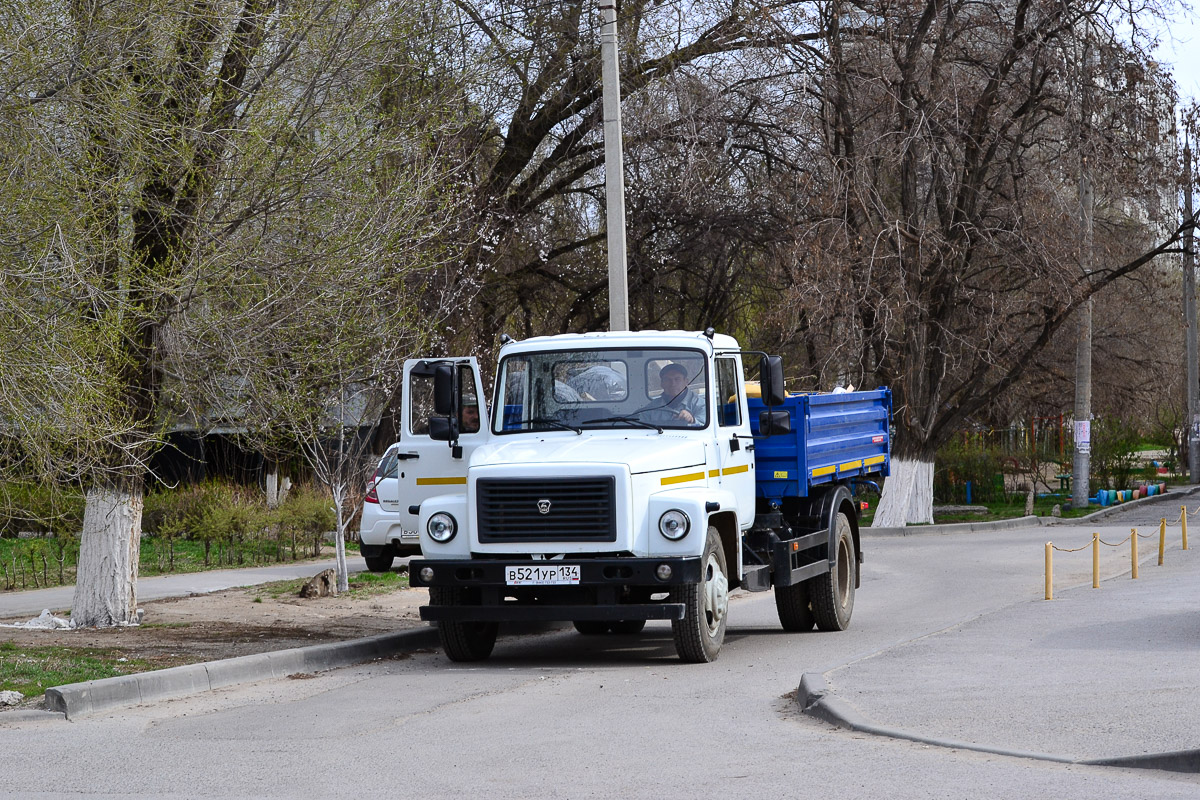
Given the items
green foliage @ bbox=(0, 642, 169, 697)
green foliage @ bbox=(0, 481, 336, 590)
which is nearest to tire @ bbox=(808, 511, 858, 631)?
green foliage @ bbox=(0, 642, 169, 697)

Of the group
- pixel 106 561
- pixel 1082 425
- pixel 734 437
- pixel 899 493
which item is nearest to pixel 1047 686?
pixel 734 437

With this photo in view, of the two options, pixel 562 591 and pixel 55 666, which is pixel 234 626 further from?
pixel 562 591

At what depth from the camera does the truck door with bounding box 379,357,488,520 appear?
12.3 meters

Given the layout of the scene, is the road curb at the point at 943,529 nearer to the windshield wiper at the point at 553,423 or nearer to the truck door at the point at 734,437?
the truck door at the point at 734,437

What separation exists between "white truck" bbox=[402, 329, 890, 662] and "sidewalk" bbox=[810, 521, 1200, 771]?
58.7 inches

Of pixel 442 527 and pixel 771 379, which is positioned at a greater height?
pixel 771 379

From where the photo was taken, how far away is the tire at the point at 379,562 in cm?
2059

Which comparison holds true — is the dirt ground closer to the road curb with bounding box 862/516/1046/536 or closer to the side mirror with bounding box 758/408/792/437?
the side mirror with bounding box 758/408/792/437

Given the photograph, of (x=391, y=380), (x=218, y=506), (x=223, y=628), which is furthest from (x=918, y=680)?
(x=218, y=506)

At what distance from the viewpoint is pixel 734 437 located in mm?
12219

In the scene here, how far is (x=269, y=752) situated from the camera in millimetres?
7965

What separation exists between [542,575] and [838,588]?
4032 millimetres

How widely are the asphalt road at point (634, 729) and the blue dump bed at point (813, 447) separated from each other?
147cm

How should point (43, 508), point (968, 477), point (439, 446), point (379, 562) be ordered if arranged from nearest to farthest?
point (439, 446) → point (43, 508) → point (379, 562) → point (968, 477)
